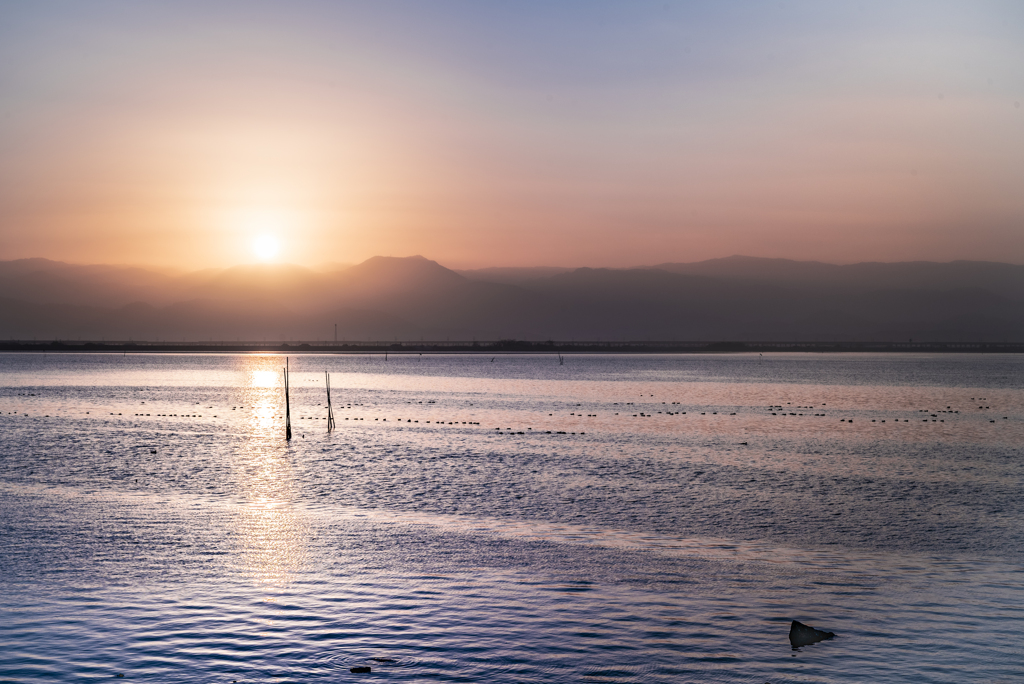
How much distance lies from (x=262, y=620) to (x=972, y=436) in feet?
206

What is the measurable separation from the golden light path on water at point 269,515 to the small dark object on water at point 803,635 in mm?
12129

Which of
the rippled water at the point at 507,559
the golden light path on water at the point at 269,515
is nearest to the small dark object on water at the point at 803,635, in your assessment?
the rippled water at the point at 507,559

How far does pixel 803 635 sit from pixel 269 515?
20.2 m

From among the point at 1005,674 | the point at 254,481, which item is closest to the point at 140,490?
the point at 254,481

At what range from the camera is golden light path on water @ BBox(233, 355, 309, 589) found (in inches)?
900

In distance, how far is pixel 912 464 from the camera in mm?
48000

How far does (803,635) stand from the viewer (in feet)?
56.0

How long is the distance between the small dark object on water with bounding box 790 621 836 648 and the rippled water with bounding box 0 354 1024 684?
326 millimetres

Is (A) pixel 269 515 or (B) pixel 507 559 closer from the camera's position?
(B) pixel 507 559

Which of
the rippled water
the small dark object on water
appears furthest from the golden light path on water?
the small dark object on water

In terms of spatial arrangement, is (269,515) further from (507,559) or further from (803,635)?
(803,635)

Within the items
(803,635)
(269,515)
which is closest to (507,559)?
(803,635)

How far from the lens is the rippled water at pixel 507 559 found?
53.1 feet

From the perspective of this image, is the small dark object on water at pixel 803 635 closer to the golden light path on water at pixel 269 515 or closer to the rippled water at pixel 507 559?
the rippled water at pixel 507 559
